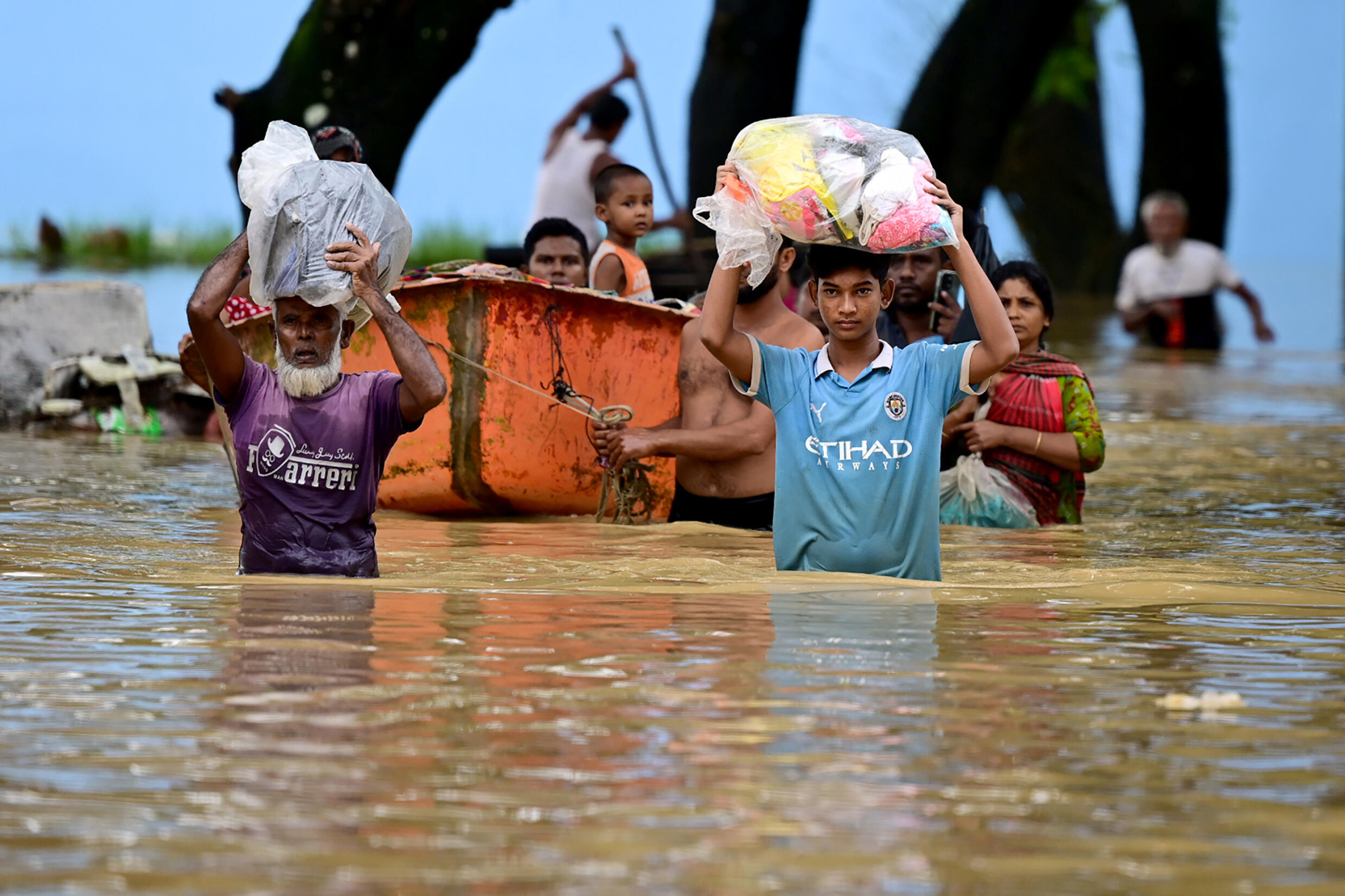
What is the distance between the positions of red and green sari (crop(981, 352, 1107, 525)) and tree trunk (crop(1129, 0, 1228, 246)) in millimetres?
14887

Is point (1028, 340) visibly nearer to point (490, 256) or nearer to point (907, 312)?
point (907, 312)

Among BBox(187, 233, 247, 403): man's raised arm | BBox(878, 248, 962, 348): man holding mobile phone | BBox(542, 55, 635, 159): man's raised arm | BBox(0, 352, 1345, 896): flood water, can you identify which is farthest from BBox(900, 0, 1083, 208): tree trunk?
BBox(187, 233, 247, 403): man's raised arm

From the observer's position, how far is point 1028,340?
6867 millimetres

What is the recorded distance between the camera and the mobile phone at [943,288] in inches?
285

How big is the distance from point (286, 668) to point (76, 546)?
2312mm

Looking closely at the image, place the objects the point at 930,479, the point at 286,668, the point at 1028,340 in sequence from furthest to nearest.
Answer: the point at 1028,340 < the point at 930,479 < the point at 286,668

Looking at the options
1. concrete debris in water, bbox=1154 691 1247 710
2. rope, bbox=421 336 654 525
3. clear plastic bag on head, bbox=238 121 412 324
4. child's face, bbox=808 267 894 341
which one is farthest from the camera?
rope, bbox=421 336 654 525

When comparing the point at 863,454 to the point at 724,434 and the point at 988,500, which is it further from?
the point at 988,500

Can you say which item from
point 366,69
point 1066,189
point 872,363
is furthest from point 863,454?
point 1066,189

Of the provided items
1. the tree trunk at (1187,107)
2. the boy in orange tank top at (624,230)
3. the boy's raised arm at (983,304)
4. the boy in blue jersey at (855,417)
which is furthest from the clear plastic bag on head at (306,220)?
the tree trunk at (1187,107)

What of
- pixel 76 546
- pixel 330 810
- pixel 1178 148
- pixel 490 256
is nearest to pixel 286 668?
pixel 330 810

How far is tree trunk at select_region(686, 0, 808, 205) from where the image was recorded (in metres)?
17.3

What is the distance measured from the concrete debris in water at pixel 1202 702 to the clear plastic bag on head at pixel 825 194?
144 cm

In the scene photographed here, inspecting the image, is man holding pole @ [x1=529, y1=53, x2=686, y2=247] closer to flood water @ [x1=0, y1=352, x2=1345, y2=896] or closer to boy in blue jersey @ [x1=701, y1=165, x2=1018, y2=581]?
flood water @ [x1=0, y1=352, x2=1345, y2=896]
